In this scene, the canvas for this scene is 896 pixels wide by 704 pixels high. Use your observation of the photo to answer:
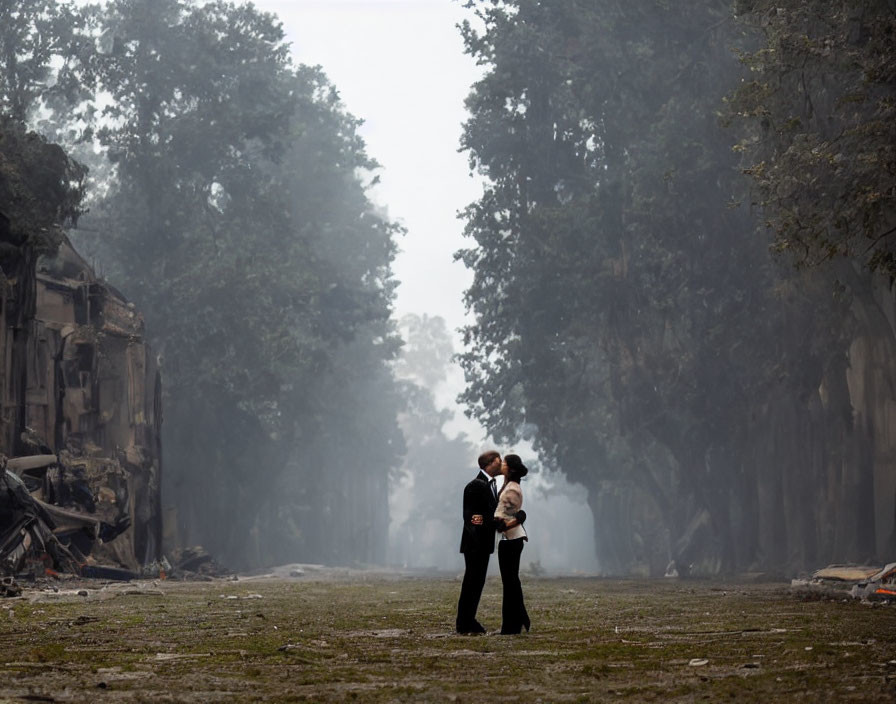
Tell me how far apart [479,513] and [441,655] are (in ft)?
9.42

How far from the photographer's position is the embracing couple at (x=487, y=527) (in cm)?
1333

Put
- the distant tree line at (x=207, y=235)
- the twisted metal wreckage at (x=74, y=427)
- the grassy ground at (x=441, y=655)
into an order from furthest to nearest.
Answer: the distant tree line at (x=207, y=235) → the twisted metal wreckage at (x=74, y=427) → the grassy ground at (x=441, y=655)

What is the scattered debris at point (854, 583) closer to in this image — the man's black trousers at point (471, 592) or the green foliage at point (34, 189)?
the man's black trousers at point (471, 592)

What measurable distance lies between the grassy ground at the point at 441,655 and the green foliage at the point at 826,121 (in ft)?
22.4

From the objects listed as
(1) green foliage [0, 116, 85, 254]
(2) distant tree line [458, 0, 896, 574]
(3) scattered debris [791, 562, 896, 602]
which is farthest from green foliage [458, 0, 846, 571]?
(1) green foliage [0, 116, 85, 254]

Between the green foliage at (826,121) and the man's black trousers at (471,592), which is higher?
the green foliage at (826,121)

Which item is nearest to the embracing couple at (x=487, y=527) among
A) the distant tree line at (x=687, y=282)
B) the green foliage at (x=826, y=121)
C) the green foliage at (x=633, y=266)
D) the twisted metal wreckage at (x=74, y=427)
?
the green foliage at (x=826, y=121)

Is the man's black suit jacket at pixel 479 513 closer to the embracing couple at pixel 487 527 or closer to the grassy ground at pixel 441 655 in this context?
the embracing couple at pixel 487 527

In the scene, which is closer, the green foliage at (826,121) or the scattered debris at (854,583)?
the scattered debris at (854,583)

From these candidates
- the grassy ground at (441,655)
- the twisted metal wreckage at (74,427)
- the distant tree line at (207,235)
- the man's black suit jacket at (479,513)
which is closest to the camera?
the grassy ground at (441,655)

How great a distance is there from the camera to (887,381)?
32.4 metres

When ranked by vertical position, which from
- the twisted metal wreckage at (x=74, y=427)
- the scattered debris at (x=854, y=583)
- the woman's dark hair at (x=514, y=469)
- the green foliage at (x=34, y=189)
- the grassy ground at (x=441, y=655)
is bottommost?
the grassy ground at (x=441, y=655)

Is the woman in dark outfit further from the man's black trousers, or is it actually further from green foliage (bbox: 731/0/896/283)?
green foliage (bbox: 731/0/896/283)

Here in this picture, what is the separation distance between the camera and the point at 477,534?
13.5 metres
